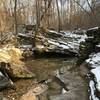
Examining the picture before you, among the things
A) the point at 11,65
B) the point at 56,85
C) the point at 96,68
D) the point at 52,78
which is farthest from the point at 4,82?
the point at 96,68

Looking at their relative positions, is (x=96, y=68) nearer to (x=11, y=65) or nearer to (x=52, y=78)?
(x=52, y=78)

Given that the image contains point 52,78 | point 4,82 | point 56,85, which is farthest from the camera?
point 52,78

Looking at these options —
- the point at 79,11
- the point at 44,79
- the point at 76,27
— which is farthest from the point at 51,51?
the point at 79,11

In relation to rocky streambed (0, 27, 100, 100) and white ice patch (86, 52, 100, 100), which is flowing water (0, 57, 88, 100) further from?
white ice patch (86, 52, 100, 100)

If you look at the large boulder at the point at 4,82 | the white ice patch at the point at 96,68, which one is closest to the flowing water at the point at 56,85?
the large boulder at the point at 4,82

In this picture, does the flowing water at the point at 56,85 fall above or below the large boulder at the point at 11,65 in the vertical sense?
below

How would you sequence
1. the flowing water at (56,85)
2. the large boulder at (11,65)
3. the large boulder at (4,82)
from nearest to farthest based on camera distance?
the flowing water at (56,85) → the large boulder at (4,82) → the large boulder at (11,65)

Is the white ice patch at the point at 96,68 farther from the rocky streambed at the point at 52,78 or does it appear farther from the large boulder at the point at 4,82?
the large boulder at the point at 4,82

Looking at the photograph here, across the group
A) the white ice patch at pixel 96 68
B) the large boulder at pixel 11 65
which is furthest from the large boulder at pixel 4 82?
the white ice patch at pixel 96 68

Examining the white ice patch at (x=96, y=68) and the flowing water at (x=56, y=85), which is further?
the flowing water at (x=56, y=85)

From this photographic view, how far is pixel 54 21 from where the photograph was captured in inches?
2106

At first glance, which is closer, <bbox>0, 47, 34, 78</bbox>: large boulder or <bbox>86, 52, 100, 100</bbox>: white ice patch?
<bbox>86, 52, 100, 100</bbox>: white ice patch

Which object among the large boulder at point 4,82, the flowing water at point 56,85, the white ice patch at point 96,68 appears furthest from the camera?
the large boulder at point 4,82

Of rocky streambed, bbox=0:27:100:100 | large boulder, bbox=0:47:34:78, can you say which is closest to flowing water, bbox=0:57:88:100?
rocky streambed, bbox=0:27:100:100
